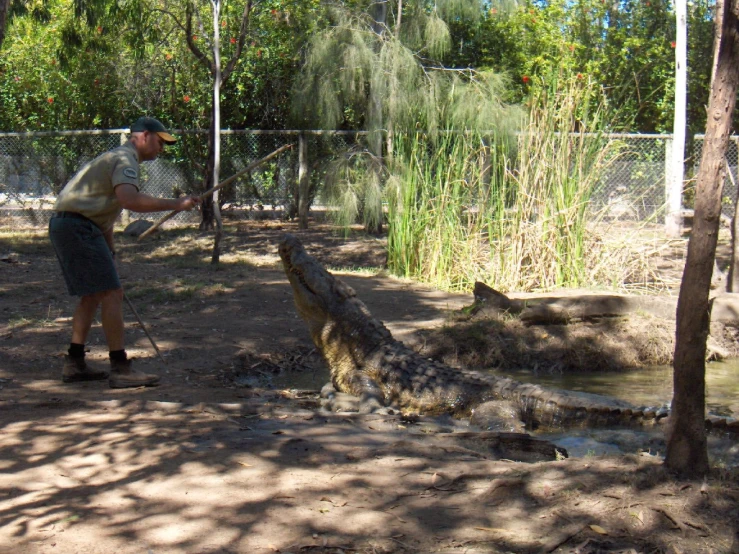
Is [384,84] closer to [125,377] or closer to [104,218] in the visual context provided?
[104,218]

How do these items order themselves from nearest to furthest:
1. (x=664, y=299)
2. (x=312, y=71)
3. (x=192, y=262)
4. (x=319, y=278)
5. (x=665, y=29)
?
(x=319, y=278) < (x=664, y=299) < (x=192, y=262) < (x=312, y=71) < (x=665, y=29)

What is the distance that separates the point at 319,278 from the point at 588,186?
392cm

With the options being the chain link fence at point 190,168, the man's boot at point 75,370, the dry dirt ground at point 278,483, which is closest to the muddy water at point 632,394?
the dry dirt ground at point 278,483

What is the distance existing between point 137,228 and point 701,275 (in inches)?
473

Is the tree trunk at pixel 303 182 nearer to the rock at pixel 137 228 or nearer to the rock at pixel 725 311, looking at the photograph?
the rock at pixel 137 228

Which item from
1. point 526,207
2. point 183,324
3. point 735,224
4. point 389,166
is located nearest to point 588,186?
point 526,207

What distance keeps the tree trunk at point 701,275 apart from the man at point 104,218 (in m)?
3.00

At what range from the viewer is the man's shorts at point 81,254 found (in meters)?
5.05

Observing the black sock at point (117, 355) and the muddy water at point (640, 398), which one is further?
the black sock at point (117, 355)

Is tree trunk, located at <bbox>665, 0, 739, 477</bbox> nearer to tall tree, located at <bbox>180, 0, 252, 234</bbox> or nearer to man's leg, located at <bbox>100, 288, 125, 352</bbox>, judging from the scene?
man's leg, located at <bbox>100, 288, 125, 352</bbox>

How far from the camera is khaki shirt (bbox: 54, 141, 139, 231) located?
5.04 meters

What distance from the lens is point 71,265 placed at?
5.07m

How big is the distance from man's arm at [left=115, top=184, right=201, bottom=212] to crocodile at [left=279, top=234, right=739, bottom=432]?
1.69 meters

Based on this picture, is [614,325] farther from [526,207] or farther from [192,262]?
[192,262]
